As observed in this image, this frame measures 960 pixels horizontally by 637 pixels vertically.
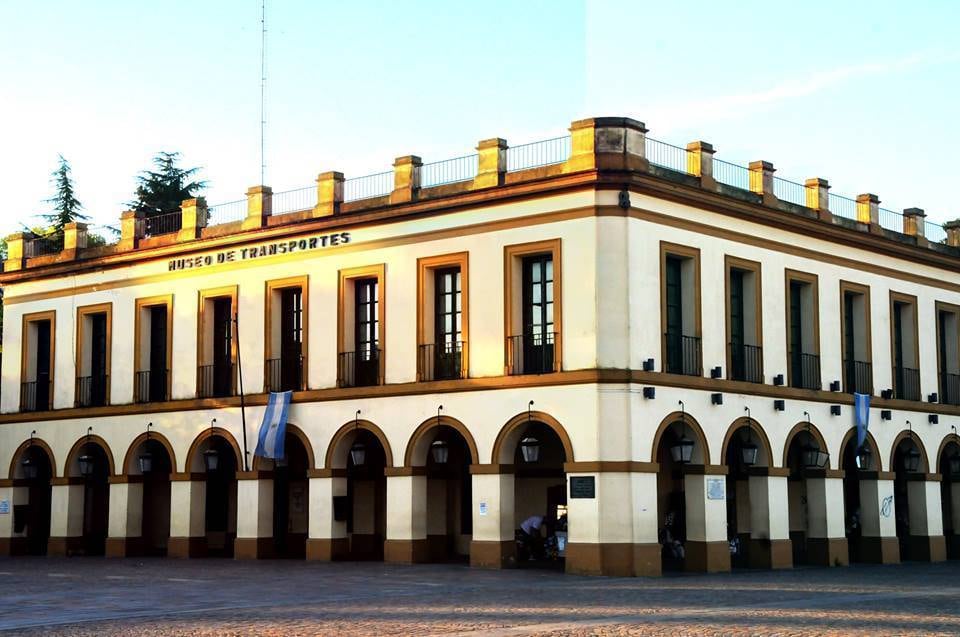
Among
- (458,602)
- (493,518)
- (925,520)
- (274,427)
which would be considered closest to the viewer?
(458,602)

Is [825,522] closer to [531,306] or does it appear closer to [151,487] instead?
[531,306]

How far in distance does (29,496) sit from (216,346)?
838cm

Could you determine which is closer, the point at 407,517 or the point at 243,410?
the point at 407,517

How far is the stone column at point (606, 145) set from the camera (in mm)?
30375

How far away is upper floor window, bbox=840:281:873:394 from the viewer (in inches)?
1439

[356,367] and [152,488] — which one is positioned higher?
[356,367]

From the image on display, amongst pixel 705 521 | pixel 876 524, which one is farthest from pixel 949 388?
pixel 705 521

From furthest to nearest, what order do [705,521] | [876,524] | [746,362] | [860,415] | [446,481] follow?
[876,524] < [860,415] < [446,481] < [746,362] < [705,521]

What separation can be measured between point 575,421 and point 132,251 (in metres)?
15.2

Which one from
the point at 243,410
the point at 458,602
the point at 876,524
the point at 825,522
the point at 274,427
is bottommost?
the point at 458,602

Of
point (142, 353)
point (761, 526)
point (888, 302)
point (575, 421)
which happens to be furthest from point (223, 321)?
point (888, 302)

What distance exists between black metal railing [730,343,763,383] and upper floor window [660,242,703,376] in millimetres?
1421

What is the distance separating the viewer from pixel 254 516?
3619 cm

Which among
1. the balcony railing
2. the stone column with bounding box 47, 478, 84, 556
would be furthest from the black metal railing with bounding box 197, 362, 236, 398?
the balcony railing
